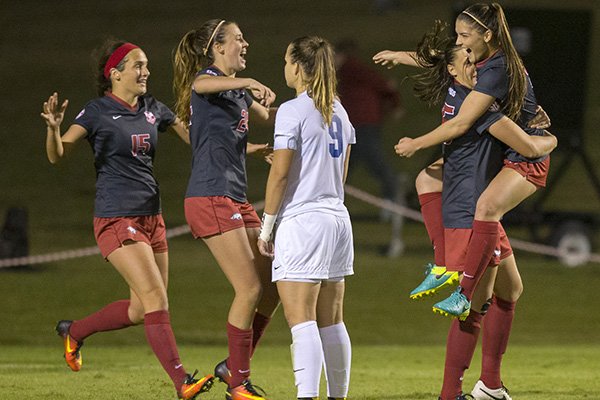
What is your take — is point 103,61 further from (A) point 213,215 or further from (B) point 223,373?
(B) point 223,373

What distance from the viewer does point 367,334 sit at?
11891 millimetres

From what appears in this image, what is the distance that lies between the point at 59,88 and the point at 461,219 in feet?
77.9

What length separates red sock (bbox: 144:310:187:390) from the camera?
7.08 m

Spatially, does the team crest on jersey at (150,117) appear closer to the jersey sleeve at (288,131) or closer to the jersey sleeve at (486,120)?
the jersey sleeve at (288,131)

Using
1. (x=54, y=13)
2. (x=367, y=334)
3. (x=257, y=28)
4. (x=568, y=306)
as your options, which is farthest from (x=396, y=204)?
(x=54, y=13)

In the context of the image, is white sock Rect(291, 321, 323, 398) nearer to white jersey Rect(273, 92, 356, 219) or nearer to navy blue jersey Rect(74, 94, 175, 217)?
white jersey Rect(273, 92, 356, 219)

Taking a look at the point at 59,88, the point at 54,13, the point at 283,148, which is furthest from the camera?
the point at 54,13

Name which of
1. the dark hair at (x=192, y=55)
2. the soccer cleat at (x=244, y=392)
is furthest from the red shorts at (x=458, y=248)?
the dark hair at (x=192, y=55)

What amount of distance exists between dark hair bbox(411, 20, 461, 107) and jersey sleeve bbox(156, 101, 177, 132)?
150 cm

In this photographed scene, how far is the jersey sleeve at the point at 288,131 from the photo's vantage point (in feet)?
21.0

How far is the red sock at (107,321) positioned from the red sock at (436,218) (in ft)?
6.42

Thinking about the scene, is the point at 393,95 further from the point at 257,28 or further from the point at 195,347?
the point at 257,28

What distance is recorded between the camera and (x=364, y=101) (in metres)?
17.5

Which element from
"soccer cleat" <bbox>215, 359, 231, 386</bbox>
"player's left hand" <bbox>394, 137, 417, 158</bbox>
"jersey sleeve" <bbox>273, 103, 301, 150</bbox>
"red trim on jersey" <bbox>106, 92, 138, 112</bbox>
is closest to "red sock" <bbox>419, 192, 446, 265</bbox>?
"player's left hand" <bbox>394, 137, 417, 158</bbox>
